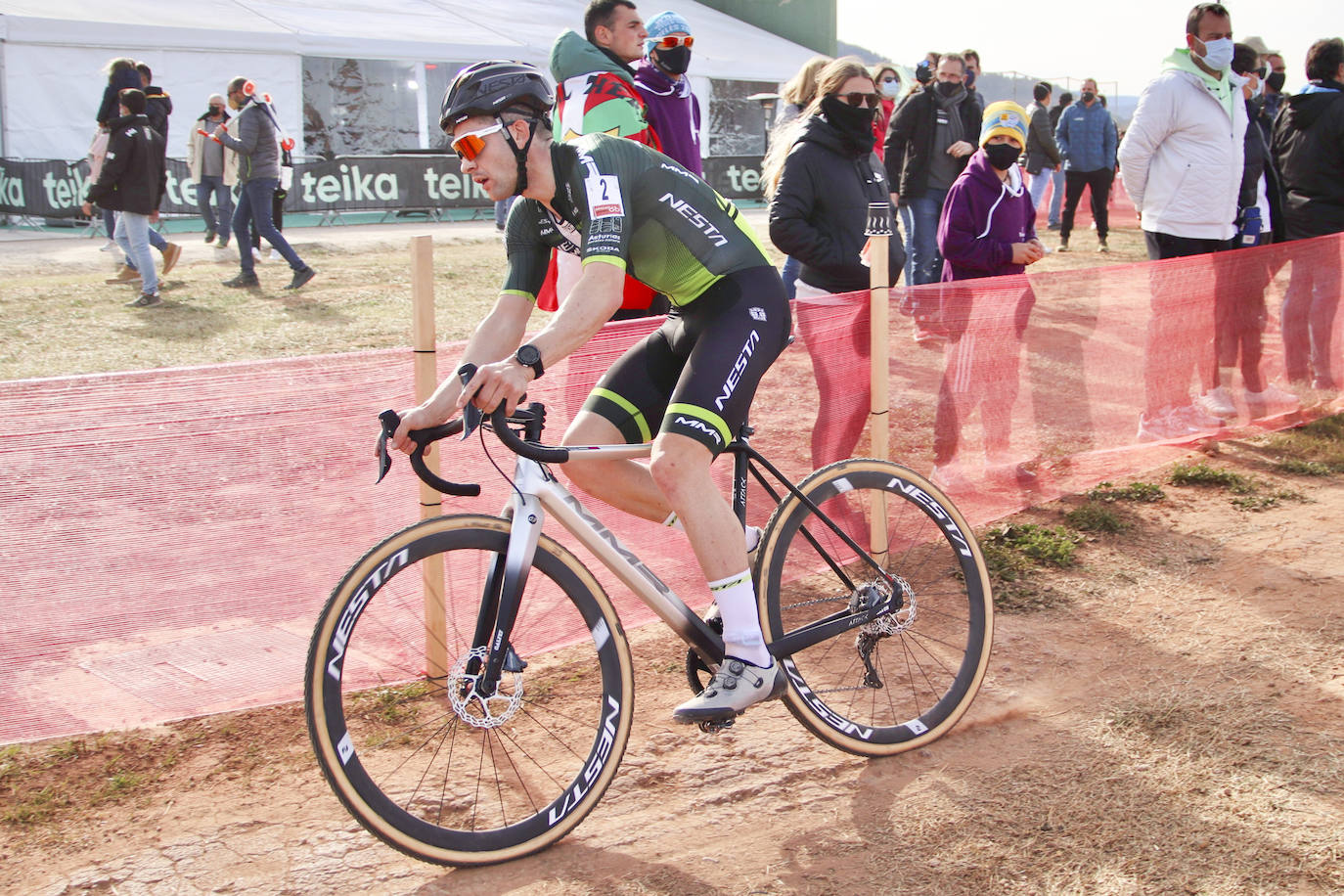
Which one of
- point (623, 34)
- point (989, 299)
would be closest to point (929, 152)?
point (989, 299)

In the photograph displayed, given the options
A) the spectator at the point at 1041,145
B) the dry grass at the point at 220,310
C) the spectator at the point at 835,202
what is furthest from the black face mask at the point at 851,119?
the spectator at the point at 1041,145

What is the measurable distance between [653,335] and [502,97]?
0.99 meters

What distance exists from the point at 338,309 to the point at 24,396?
8.29 metres

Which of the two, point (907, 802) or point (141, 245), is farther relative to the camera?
point (141, 245)

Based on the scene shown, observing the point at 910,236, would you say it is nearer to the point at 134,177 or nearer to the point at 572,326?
the point at 572,326

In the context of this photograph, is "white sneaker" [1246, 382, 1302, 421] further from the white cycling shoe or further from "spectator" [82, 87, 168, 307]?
"spectator" [82, 87, 168, 307]

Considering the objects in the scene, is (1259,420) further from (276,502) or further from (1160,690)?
(276,502)

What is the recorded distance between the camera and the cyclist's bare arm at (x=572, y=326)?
2.91 metres

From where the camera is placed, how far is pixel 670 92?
5977mm

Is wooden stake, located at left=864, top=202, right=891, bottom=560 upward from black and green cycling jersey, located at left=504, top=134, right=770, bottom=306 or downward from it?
downward

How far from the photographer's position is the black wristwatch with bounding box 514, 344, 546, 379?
2945 mm

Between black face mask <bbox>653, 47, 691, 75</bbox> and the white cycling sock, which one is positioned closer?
the white cycling sock

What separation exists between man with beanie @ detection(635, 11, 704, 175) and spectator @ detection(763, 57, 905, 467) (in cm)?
59

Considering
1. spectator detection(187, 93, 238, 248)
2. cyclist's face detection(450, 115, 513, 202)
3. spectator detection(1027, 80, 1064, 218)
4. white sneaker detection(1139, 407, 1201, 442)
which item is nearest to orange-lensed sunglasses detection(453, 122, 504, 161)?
cyclist's face detection(450, 115, 513, 202)
